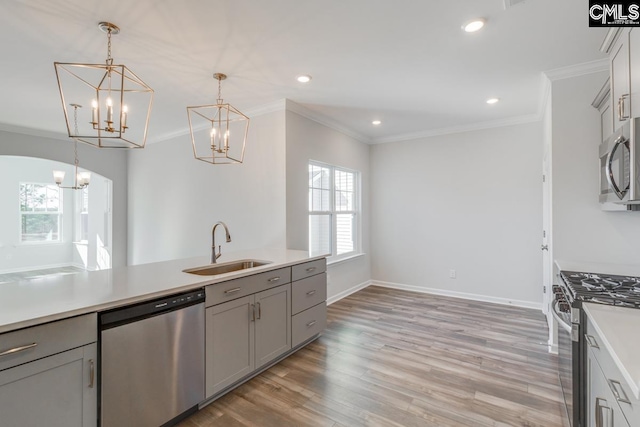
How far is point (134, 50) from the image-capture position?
2504mm

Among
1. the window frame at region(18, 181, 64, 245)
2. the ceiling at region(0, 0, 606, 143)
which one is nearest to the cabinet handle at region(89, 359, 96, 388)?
the ceiling at region(0, 0, 606, 143)

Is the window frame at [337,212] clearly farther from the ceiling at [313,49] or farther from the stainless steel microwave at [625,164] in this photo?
the stainless steel microwave at [625,164]

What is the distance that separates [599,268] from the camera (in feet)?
7.84

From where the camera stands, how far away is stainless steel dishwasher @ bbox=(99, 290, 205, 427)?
1559 millimetres

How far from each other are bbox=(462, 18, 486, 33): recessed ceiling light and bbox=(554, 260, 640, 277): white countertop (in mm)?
1988

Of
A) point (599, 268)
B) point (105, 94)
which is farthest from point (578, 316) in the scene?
point (105, 94)

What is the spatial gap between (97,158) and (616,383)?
711 cm

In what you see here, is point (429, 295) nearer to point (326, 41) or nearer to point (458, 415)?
point (458, 415)

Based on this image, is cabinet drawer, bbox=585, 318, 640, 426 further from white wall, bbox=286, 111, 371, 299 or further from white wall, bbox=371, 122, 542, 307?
white wall, bbox=371, 122, 542, 307

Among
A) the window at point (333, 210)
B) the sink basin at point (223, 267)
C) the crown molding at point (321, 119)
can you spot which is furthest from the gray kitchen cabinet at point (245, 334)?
the crown molding at point (321, 119)

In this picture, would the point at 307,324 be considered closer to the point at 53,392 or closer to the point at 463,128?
the point at 53,392

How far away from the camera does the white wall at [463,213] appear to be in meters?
4.21

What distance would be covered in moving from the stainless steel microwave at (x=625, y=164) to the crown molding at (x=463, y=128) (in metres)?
2.47

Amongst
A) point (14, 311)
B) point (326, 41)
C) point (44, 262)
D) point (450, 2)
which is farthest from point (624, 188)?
point (44, 262)
